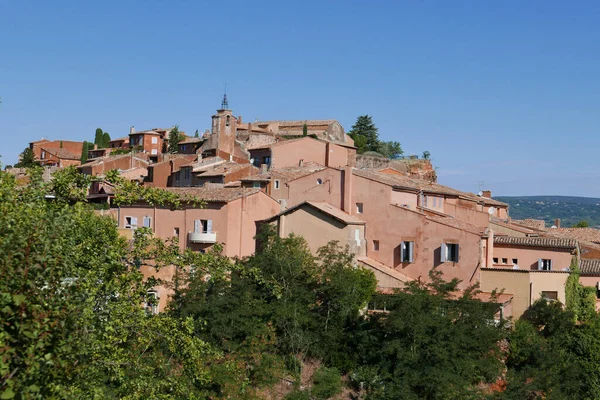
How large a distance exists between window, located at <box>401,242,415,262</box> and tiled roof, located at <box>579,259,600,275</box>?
8.53 m

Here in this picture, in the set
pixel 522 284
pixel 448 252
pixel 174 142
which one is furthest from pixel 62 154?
pixel 522 284

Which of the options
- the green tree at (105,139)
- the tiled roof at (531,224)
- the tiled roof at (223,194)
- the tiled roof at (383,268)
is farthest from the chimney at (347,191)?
the green tree at (105,139)

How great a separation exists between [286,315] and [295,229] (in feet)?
18.4

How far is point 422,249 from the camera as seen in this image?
33844mm

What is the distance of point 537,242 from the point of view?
34.8 metres

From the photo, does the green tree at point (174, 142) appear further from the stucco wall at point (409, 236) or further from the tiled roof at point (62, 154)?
the stucco wall at point (409, 236)

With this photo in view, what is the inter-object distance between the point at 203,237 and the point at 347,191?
798cm

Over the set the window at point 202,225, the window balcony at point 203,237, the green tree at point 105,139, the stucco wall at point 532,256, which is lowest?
the stucco wall at point 532,256

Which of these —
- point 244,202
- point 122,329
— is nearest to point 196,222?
point 244,202

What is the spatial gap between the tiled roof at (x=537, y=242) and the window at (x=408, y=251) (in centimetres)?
433

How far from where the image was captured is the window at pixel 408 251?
3406cm

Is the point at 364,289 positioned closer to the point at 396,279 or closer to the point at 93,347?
the point at 396,279

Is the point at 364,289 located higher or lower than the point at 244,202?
lower

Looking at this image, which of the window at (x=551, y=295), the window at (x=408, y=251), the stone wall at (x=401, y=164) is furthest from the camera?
the stone wall at (x=401, y=164)
